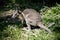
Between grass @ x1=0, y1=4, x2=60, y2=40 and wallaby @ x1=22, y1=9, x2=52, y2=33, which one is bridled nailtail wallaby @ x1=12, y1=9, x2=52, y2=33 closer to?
wallaby @ x1=22, y1=9, x2=52, y2=33

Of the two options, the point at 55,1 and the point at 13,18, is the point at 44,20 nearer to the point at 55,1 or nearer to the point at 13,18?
the point at 13,18

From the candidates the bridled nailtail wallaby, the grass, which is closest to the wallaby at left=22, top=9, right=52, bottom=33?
the bridled nailtail wallaby

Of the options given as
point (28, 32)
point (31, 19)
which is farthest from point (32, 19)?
point (28, 32)

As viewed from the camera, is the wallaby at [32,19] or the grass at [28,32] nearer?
the grass at [28,32]

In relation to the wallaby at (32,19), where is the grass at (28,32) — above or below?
below

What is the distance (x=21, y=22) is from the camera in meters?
6.66

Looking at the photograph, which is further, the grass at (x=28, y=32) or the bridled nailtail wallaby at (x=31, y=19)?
the bridled nailtail wallaby at (x=31, y=19)

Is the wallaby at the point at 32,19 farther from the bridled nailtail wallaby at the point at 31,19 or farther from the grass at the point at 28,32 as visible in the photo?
the grass at the point at 28,32

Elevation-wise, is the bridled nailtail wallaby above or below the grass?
above

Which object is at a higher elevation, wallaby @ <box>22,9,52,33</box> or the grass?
wallaby @ <box>22,9,52,33</box>

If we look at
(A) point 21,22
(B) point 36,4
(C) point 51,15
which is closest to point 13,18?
(A) point 21,22

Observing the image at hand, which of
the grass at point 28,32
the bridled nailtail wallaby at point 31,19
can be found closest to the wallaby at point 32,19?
the bridled nailtail wallaby at point 31,19

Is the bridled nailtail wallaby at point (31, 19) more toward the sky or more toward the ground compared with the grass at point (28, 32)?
more toward the sky

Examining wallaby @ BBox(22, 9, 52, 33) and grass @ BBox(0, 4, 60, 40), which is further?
wallaby @ BBox(22, 9, 52, 33)
